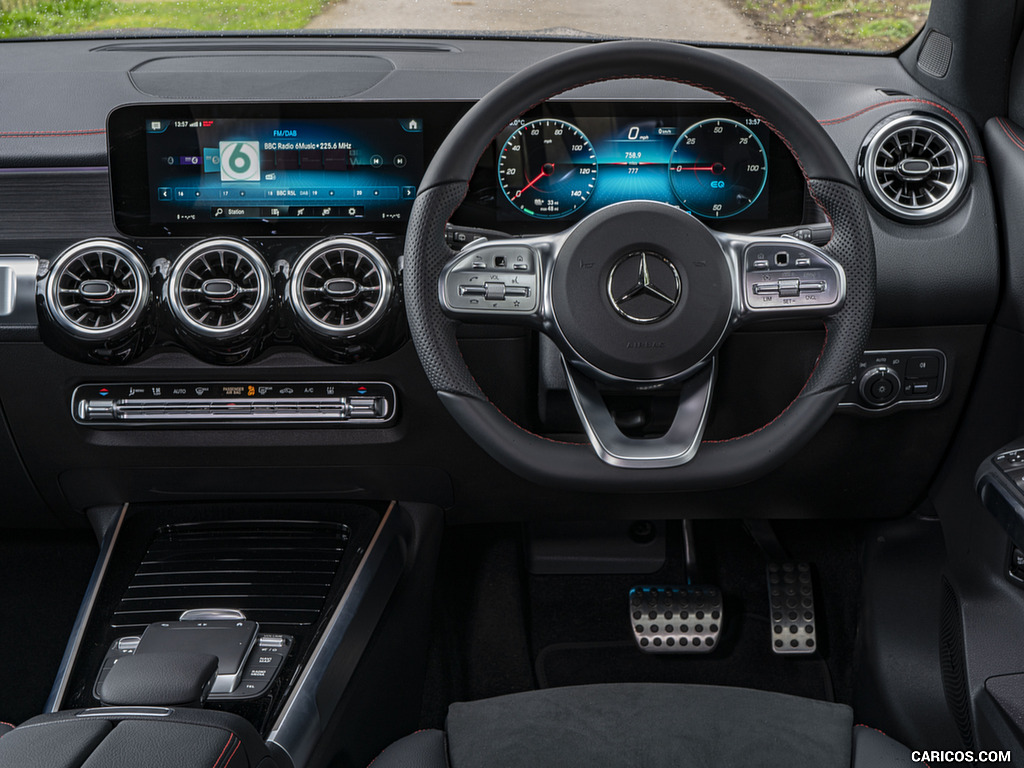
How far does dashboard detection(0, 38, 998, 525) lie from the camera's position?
148 cm

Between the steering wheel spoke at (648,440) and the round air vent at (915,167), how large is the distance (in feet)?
1.59

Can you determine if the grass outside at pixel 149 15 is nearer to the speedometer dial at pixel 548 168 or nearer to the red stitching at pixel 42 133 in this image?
the red stitching at pixel 42 133

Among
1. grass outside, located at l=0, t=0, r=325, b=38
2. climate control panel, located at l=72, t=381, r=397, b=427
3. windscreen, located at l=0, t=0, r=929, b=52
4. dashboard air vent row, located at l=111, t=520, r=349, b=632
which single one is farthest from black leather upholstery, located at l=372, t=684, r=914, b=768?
grass outside, located at l=0, t=0, r=325, b=38

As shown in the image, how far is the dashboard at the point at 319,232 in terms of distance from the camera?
4.84 ft

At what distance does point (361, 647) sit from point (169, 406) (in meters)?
0.51

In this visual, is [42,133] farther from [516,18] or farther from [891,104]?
[891,104]

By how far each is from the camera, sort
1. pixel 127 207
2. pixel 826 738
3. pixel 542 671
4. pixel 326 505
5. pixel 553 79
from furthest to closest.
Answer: pixel 542 671 → pixel 326 505 → pixel 127 207 → pixel 826 738 → pixel 553 79

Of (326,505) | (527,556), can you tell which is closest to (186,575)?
(326,505)

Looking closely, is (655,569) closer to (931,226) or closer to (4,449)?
(931,226)

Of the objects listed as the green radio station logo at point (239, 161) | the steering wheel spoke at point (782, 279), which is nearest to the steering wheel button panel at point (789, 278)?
the steering wheel spoke at point (782, 279)

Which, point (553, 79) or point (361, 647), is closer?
point (553, 79)

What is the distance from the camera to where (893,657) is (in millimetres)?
1831

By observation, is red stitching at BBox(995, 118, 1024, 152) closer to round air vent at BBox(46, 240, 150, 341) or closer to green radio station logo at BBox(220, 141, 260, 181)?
green radio station logo at BBox(220, 141, 260, 181)

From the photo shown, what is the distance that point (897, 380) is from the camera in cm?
161
